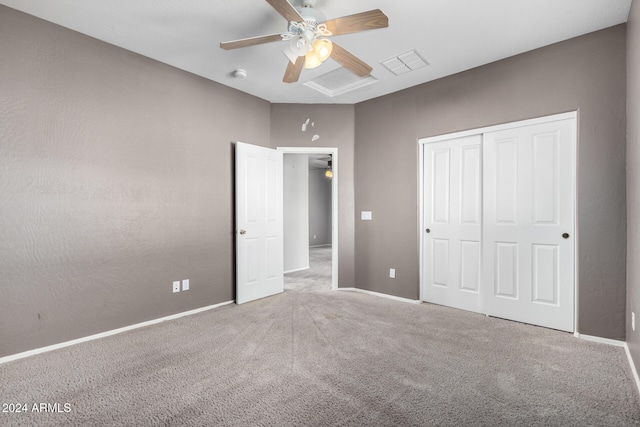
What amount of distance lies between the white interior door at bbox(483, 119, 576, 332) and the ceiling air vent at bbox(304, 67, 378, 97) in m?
1.60

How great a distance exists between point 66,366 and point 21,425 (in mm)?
702

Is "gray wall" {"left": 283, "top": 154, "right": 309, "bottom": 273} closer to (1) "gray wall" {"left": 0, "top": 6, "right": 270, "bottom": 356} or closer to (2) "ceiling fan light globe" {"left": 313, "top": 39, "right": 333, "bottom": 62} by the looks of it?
(1) "gray wall" {"left": 0, "top": 6, "right": 270, "bottom": 356}

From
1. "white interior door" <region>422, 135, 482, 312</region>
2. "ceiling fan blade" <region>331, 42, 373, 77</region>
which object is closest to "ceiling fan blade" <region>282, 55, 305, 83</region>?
"ceiling fan blade" <region>331, 42, 373, 77</region>

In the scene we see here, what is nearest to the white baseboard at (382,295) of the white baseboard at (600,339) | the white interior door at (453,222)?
the white interior door at (453,222)

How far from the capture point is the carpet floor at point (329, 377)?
5.84 feet

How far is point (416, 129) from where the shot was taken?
403cm

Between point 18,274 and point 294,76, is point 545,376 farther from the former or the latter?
point 18,274

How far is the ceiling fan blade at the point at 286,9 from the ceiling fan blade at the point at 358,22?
23 centimetres

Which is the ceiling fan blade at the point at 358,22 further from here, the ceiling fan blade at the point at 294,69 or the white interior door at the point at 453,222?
the white interior door at the point at 453,222

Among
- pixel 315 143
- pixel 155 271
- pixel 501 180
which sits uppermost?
pixel 315 143

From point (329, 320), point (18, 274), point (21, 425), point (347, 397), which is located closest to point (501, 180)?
point (329, 320)

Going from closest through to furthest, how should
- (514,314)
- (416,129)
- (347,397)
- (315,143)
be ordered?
(347,397) → (514,314) → (416,129) → (315,143)

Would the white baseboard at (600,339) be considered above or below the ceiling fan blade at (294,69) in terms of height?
below

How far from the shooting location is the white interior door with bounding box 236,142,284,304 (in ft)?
13.2
